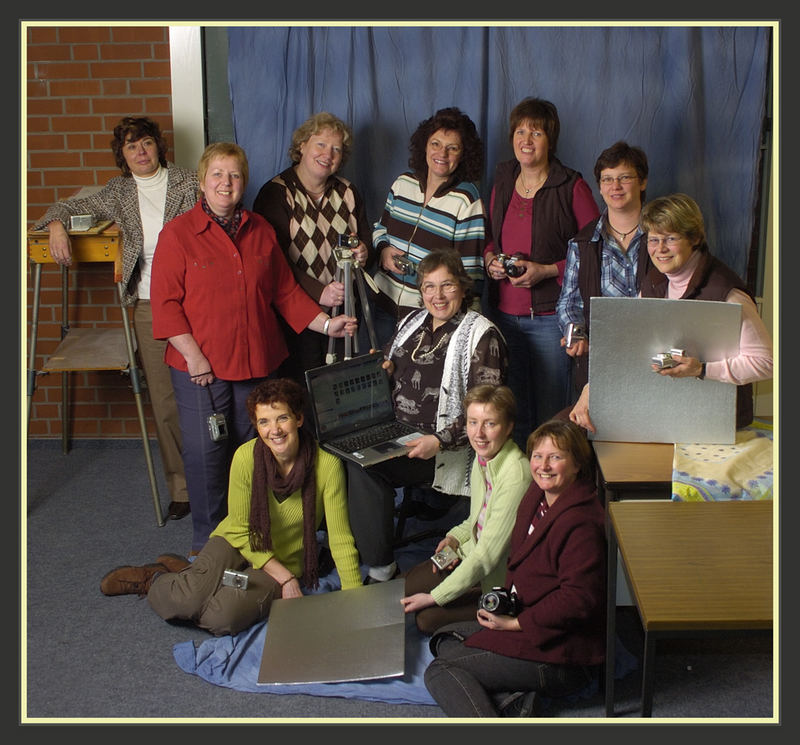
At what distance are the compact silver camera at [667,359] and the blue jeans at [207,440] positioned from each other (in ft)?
4.83

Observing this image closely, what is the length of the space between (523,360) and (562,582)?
1354 millimetres

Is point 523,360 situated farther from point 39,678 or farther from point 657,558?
point 39,678

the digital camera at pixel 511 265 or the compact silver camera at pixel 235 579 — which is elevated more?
the digital camera at pixel 511 265

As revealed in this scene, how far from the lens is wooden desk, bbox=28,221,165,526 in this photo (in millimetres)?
3658

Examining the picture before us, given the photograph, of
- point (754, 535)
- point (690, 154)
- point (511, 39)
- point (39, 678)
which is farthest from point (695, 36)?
point (39, 678)

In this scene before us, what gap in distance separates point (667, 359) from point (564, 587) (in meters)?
0.66

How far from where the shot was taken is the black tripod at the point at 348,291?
349cm

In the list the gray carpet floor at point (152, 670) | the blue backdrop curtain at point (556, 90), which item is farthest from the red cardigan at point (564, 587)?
the blue backdrop curtain at point (556, 90)

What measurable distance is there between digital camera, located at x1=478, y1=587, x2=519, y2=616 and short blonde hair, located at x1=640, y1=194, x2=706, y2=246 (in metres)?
1.06

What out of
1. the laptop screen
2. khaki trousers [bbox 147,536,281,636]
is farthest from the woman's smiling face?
khaki trousers [bbox 147,536,281,636]

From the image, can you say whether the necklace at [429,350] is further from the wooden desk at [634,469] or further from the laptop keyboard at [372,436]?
the wooden desk at [634,469]

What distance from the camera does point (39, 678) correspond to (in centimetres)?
275

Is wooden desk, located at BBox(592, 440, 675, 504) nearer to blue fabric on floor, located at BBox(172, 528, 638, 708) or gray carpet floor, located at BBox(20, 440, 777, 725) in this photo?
gray carpet floor, located at BBox(20, 440, 777, 725)

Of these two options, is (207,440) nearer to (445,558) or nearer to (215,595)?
(215,595)
